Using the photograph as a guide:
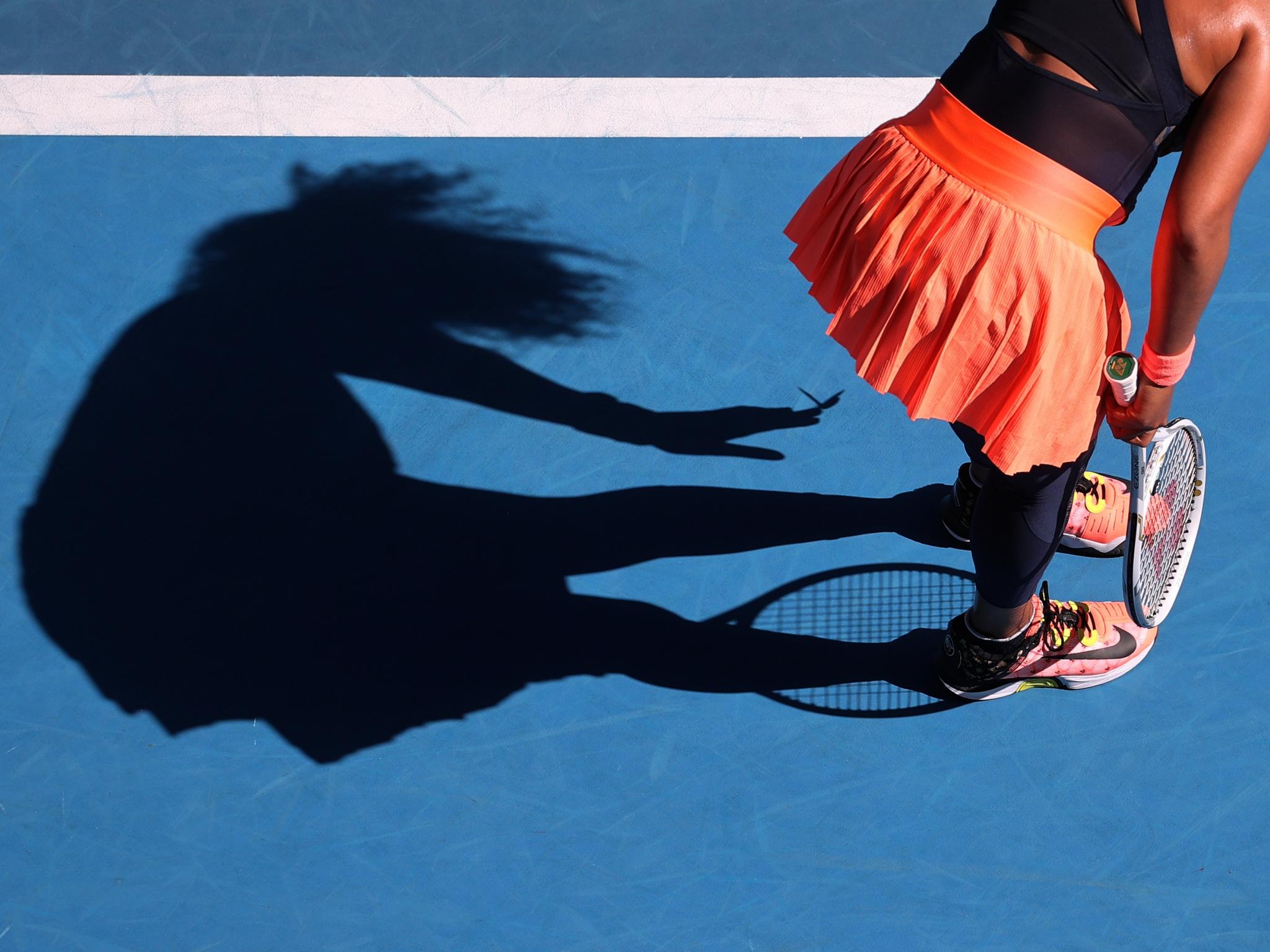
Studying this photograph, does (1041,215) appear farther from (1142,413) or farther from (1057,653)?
(1057,653)

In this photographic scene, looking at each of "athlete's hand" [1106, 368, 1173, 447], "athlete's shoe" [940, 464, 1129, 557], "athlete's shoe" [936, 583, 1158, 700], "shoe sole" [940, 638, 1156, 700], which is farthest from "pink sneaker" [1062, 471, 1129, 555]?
"athlete's hand" [1106, 368, 1173, 447]

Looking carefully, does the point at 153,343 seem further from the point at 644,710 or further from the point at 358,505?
the point at 644,710

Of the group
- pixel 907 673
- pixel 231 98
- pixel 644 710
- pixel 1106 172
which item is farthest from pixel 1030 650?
pixel 231 98

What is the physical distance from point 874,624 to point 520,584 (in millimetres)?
1071

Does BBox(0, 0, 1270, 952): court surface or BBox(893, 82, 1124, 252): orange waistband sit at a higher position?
BBox(893, 82, 1124, 252): orange waistband

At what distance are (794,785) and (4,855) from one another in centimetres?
217

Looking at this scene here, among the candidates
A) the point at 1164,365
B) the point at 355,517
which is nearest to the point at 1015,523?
the point at 1164,365

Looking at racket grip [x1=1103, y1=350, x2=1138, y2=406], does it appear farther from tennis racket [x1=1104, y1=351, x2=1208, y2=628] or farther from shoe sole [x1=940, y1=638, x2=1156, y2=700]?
shoe sole [x1=940, y1=638, x2=1156, y2=700]

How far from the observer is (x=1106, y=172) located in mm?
2240

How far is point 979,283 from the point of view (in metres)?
2.25

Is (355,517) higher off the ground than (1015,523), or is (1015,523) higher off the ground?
(1015,523)

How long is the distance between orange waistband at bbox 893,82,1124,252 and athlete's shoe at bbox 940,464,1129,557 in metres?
1.32

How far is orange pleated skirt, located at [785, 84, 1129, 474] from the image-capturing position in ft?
7.37

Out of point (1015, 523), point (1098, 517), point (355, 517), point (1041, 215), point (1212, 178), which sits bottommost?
point (355, 517)
